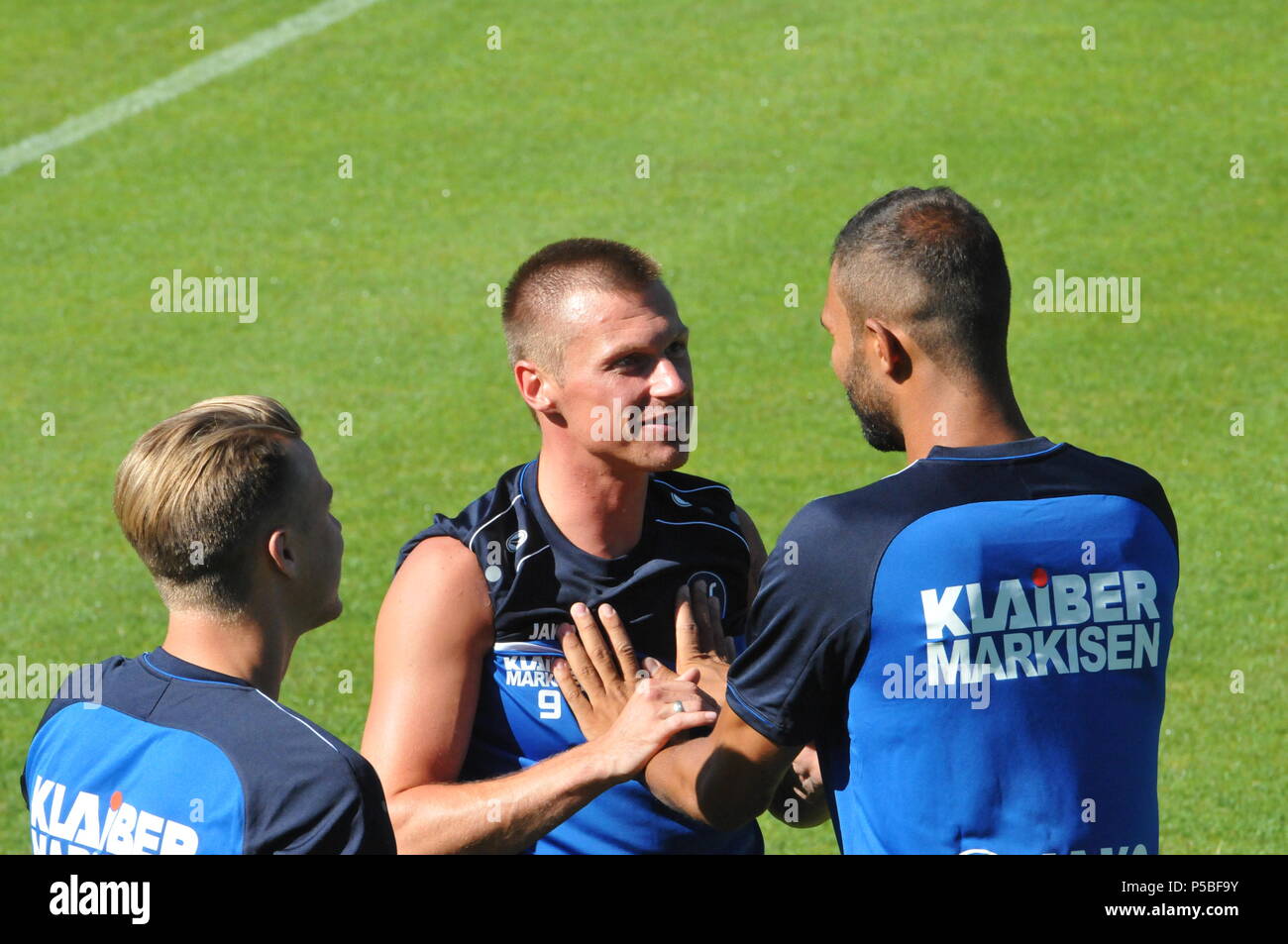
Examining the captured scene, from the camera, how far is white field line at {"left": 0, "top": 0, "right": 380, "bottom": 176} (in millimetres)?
15938

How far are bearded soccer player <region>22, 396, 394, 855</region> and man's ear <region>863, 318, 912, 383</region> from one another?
134cm

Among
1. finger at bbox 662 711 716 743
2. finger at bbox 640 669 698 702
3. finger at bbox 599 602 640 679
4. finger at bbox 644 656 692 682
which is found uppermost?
finger at bbox 599 602 640 679

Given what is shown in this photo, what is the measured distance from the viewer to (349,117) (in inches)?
634

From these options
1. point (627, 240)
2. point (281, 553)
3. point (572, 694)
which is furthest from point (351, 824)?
point (627, 240)

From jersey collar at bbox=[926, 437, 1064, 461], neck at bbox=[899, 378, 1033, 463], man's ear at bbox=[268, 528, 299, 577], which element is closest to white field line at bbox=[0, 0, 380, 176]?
man's ear at bbox=[268, 528, 299, 577]

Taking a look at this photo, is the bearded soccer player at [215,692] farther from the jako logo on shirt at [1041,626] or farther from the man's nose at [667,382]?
the jako logo on shirt at [1041,626]

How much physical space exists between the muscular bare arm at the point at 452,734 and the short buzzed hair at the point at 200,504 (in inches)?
27.2

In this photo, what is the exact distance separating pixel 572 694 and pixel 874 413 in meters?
1.14

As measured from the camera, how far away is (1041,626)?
297 centimetres

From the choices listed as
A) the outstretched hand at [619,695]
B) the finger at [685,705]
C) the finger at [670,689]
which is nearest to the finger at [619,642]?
the outstretched hand at [619,695]

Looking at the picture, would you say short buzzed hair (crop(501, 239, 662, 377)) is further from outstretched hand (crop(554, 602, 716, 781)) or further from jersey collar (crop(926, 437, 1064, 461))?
jersey collar (crop(926, 437, 1064, 461))

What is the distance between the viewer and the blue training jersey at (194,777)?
2809 mm

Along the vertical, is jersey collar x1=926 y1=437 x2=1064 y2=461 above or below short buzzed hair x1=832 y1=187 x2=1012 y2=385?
below
